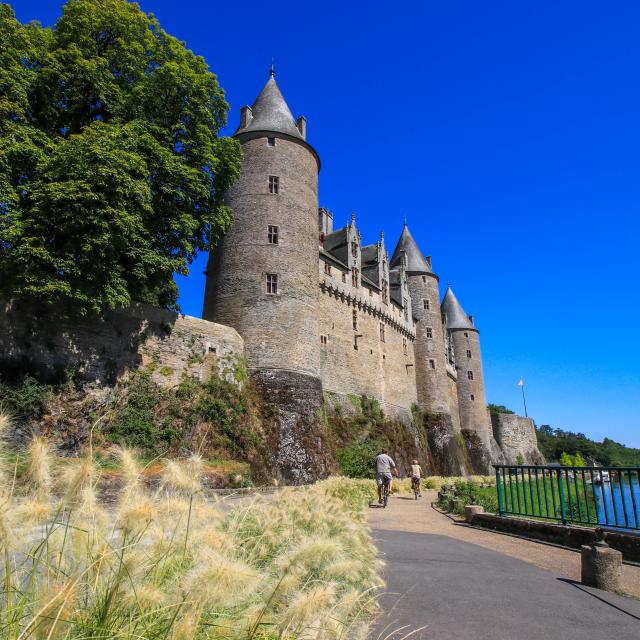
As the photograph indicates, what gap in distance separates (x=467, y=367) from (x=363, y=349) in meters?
23.4

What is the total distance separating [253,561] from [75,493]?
1.68 meters

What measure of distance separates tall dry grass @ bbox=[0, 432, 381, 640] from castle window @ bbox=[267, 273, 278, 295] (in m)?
21.4

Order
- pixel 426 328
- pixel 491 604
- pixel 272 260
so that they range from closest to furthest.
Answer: pixel 491 604 < pixel 272 260 < pixel 426 328

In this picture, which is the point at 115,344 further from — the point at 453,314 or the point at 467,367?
the point at 453,314

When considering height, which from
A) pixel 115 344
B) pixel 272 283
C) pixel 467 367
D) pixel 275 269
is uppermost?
pixel 467 367

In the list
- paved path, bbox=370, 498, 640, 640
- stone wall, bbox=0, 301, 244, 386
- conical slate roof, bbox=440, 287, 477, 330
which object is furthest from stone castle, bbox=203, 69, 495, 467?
paved path, bbox=370, 498, 640, 640

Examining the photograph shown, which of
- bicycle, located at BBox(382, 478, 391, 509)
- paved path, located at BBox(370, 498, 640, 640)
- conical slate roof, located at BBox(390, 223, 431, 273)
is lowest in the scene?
paved path, located at BBox(370, 498, 640, 640)

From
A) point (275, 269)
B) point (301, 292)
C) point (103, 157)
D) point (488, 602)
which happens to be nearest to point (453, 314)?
point (301, 292)

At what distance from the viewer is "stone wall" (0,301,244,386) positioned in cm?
1496

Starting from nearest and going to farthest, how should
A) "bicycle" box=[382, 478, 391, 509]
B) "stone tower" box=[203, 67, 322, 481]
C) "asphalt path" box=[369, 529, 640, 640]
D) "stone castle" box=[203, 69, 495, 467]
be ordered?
1. "asphalt path" box=[369, 529, 640, 640]
2. "bicycle" box=[382, 478, 391, 509]
3. "stone tower" box=[203, 67, 322, 481]
4. "stone castle" box=[203, 69, 495, 467]

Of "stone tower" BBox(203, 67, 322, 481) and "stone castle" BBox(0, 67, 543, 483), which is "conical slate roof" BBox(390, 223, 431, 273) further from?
"stone tower" BBox(203, 67, 322, 481)

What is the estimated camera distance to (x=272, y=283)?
24797 millimetres

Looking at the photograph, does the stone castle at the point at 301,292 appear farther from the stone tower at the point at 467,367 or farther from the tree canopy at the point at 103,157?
the stone tower at the point at 467,367

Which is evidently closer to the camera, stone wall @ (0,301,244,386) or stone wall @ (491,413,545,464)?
stone wall @ (0,301,244,386)
